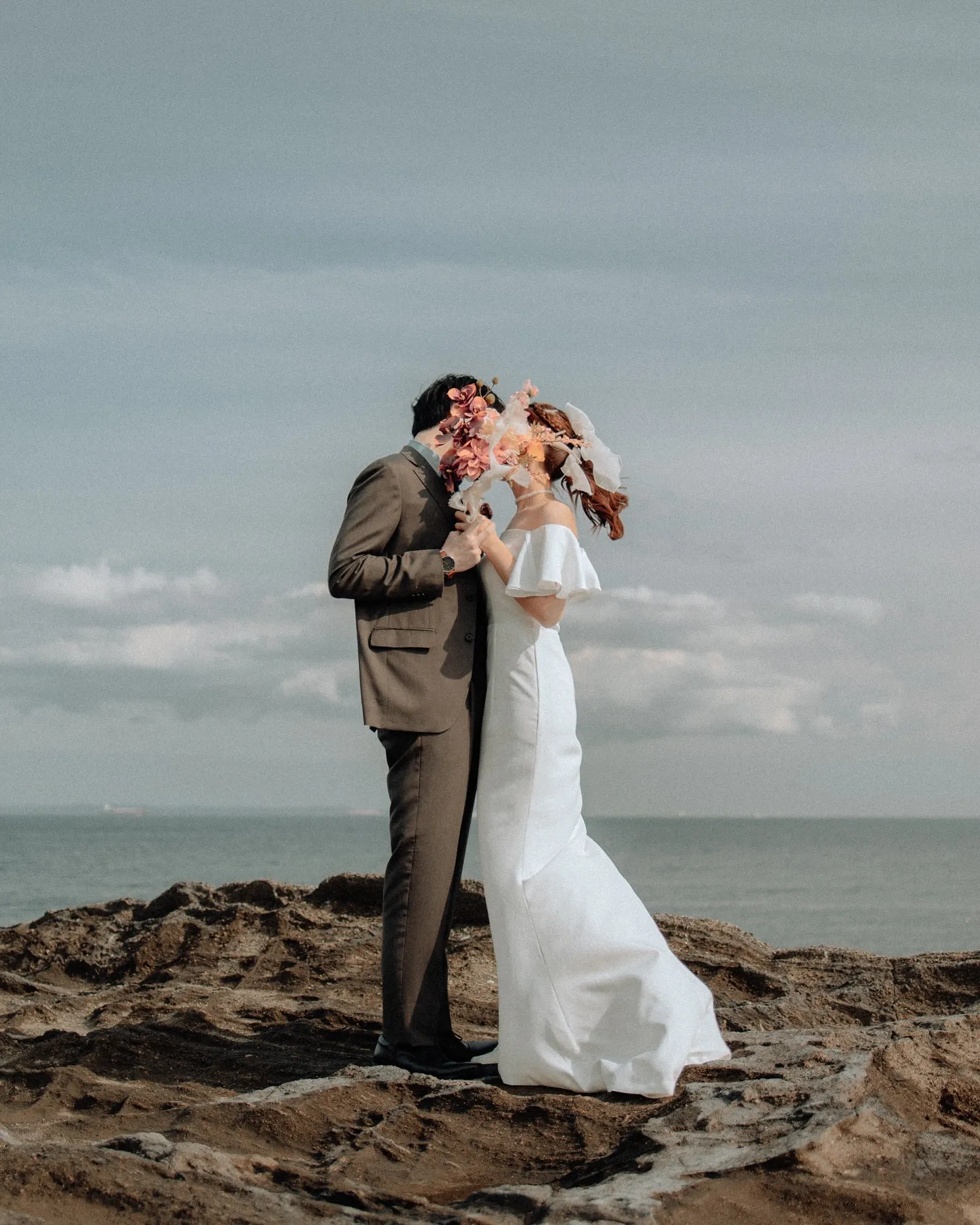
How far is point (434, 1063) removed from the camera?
4496mm

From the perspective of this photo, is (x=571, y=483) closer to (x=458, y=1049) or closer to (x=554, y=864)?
(x=554, y=864)

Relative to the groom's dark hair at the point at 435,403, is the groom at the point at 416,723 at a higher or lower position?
lower

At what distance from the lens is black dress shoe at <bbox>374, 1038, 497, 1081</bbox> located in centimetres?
440

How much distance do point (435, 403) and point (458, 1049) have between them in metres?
2.41

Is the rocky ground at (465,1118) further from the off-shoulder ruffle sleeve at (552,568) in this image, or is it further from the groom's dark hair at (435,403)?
the groom's dark hair at (435,403)

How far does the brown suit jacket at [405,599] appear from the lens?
4504 millimetres

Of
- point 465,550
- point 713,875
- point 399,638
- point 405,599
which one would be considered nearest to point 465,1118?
point 399,638

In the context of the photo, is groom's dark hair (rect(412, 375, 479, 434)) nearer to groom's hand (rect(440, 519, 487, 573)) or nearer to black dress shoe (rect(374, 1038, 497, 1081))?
groom's hand (rect(440, 519, 487, 573))

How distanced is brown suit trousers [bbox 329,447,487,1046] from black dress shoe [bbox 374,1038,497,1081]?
0.04 meters

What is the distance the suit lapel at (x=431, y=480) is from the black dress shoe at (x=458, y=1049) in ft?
6.29

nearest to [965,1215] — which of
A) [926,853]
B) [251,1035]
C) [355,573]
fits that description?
[355,573]

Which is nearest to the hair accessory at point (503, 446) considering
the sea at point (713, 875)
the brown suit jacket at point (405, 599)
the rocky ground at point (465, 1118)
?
the brown suit jacket at point (405, 599)

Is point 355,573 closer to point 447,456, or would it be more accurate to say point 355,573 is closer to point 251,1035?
point 447,456

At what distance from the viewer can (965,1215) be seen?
284 centimetres
